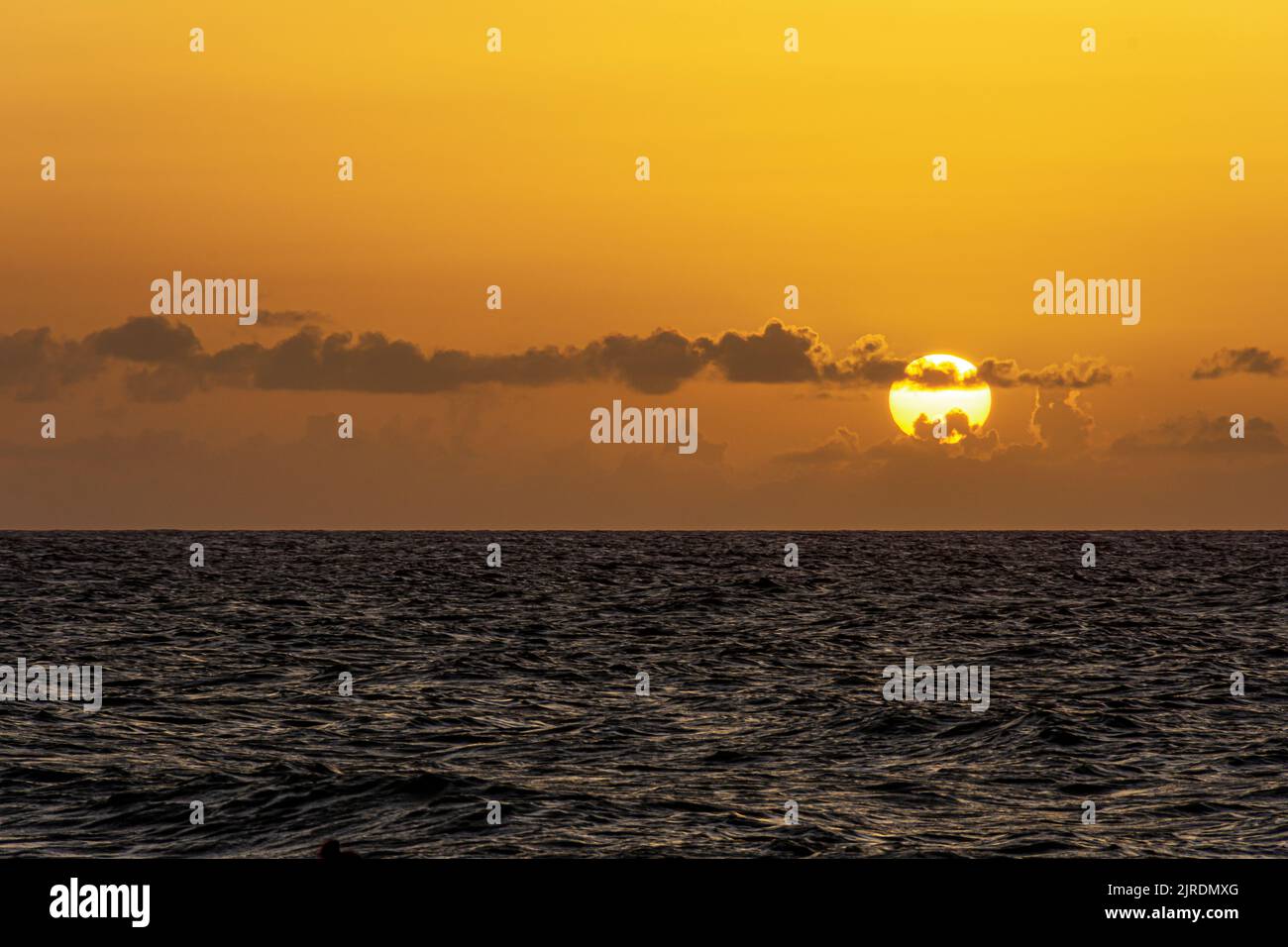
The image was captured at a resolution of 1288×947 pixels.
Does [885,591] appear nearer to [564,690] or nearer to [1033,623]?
[1033,623]

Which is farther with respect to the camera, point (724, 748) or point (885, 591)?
point (885, 591)

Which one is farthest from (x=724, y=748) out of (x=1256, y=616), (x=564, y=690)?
(x=1256, y=616)

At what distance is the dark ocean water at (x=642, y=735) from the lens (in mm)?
24344

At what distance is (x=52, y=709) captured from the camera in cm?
3734

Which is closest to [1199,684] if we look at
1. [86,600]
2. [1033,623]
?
[1033,623]

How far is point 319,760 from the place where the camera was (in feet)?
99.9

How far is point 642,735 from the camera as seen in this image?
33969 mm

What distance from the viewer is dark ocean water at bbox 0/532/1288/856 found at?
2434cm

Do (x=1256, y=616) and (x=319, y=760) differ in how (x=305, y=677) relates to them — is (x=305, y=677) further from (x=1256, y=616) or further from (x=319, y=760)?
(x=1256, y=616)
